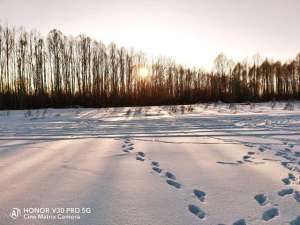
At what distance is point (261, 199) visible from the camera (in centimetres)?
237

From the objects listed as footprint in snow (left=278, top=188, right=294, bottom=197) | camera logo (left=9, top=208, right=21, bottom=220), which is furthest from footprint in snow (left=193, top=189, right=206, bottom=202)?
camera logo (left=9, top=208, right=21, bottom=220)

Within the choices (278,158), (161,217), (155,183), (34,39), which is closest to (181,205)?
(161,217)

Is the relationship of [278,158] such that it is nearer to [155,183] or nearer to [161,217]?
[155,183]

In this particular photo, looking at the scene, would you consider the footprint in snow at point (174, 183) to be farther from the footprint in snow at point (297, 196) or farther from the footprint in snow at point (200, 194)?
the footprint in snow at point (297, 196)

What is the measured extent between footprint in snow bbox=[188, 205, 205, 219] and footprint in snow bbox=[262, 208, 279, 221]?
0.45 metres

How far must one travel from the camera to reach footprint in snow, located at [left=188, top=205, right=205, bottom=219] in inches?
82.5

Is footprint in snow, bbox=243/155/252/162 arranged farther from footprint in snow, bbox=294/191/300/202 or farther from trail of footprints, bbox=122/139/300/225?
footprint in snow, bbox=294/191/300/202

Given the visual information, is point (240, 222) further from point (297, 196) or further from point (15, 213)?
point (15, 213)

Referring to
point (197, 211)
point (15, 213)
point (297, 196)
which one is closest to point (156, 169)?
point (197, 211)

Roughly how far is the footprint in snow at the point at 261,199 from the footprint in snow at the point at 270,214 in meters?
0.12

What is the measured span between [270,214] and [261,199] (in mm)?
272

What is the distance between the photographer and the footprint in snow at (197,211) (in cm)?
210

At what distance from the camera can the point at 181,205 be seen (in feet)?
7.41

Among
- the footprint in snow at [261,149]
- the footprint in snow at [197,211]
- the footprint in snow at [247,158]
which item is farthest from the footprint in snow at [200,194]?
the footprint in snow at [261,149]
